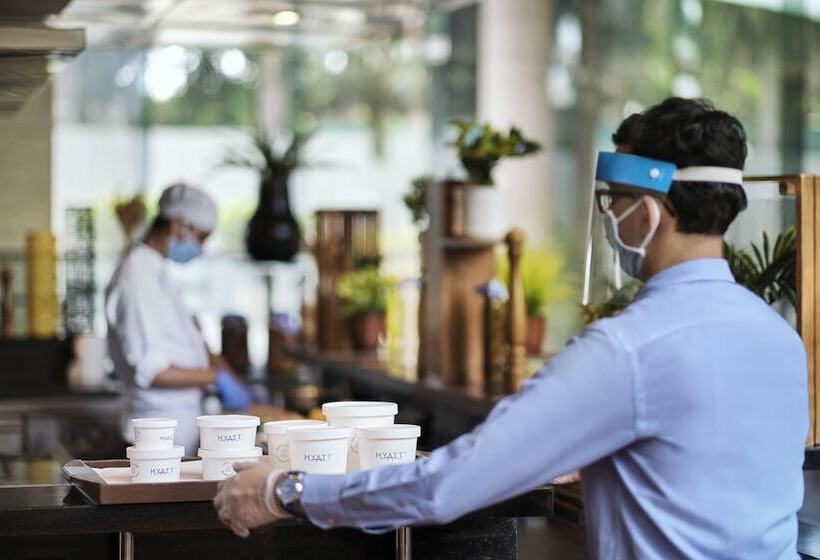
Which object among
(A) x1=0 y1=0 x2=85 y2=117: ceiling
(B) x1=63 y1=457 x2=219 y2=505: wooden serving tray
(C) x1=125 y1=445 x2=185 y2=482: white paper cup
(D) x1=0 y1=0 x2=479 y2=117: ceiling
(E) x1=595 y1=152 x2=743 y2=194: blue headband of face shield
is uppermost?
(D) x1=0 y1=0 x2=479 y2=117: ceiling

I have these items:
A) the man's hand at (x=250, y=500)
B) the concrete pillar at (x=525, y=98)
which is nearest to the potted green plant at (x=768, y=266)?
the man's hand at (x=250, y=500)

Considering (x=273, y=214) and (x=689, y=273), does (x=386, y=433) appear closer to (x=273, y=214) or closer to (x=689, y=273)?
(x=689, y=273)

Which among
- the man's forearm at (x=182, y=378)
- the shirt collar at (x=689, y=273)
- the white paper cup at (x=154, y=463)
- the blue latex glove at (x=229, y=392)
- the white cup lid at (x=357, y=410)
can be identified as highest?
the shirt collar at (x=689, y=273)

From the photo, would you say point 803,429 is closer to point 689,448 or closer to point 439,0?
point 689,448

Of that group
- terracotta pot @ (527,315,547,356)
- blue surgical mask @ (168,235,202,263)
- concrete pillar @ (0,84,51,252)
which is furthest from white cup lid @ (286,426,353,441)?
concrete pillar @ (0,84,51,252)

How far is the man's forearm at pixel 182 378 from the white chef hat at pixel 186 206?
0.53m

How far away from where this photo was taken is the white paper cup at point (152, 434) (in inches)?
98.5

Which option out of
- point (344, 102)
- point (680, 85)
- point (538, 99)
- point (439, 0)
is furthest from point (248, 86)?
point (439, 0)

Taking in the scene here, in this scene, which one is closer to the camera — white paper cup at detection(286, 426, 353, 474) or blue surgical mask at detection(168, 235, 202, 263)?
white paper cup at detection(286, 426, 353, 474)

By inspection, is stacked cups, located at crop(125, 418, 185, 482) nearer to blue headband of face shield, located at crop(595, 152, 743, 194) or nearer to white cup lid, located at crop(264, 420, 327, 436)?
white cup lid, located at crop(264, 420, 327, 436)

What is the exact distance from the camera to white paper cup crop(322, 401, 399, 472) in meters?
2.49

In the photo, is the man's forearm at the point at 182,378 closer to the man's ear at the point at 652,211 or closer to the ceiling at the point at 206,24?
the ceiling at the point at 206,24

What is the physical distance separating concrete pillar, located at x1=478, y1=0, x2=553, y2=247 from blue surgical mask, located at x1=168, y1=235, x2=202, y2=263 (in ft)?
17.0

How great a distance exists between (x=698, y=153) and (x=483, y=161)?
3077mm
